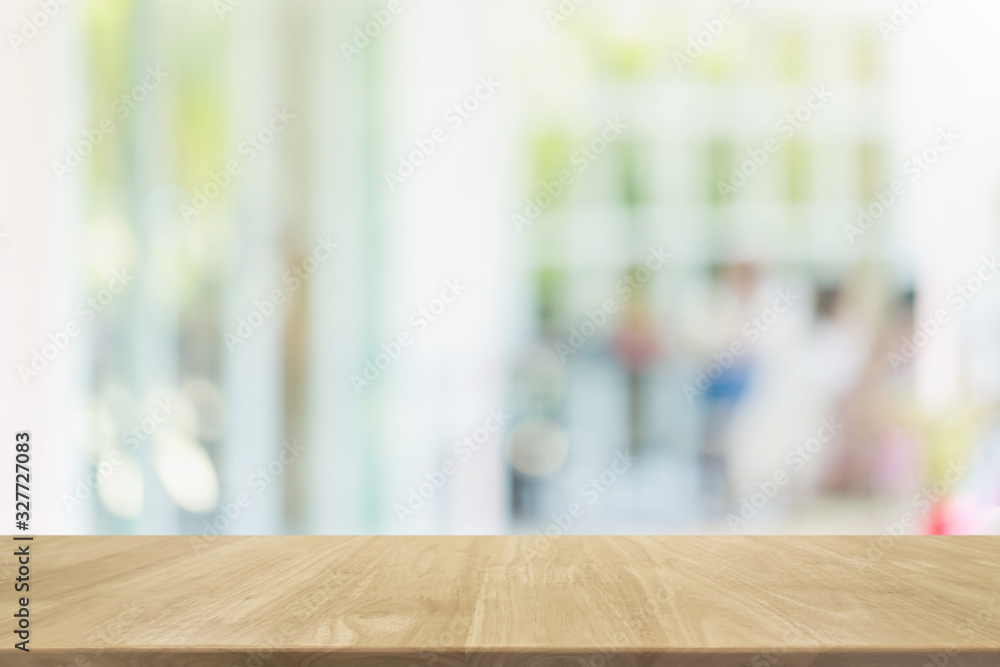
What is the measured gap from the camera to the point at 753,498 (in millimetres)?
3145

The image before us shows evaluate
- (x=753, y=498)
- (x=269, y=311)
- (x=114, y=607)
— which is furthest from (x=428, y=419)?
(x=114, y=607)

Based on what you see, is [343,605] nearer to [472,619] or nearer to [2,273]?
[472,619]
